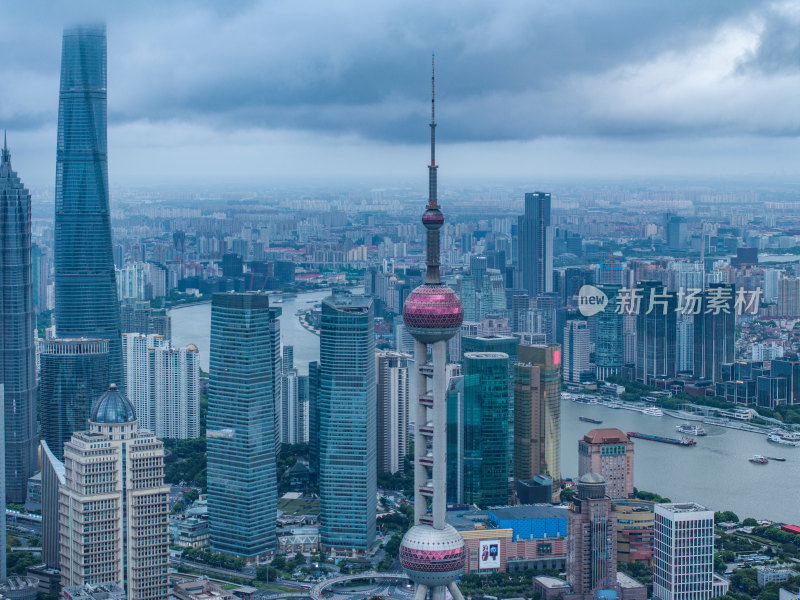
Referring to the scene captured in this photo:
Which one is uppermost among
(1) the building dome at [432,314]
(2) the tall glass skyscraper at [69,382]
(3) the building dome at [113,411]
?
(1) the building dome at [432,314]

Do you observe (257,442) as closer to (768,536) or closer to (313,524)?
(313,524)

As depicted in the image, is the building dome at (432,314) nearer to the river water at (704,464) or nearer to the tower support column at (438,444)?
the tower support column at (438,444)

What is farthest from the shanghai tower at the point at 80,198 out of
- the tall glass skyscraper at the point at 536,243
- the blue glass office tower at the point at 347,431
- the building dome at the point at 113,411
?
the tall glass skyscraper at the point at 536,243

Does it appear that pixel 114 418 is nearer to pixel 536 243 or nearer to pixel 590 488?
pixel 590 488

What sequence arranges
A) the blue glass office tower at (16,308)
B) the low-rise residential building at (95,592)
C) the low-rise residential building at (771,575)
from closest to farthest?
the low-rise residential building at (95,592) < the low-rise residential building at (771,575) < the blue glass office tower at (16,308)

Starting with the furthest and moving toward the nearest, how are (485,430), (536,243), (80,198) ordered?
(536,243), (80,198), (485,430)

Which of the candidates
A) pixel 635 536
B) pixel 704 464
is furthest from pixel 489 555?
pixel 704 464

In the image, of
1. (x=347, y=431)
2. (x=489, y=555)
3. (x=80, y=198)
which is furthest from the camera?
(x=80, y=198)
